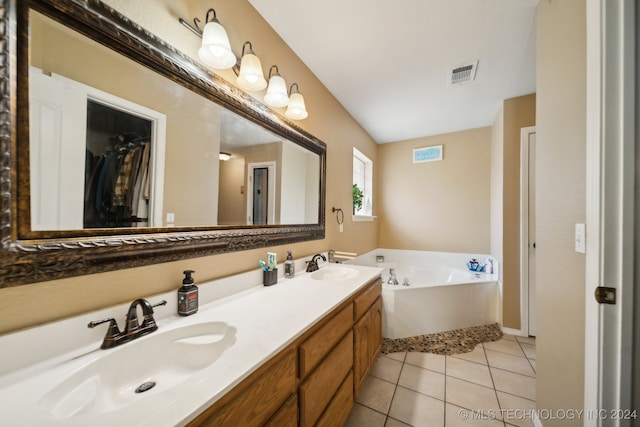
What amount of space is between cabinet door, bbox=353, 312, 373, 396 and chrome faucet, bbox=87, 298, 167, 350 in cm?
102

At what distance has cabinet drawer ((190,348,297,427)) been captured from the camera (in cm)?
56

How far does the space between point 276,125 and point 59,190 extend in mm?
1117

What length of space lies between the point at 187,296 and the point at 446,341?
243cm

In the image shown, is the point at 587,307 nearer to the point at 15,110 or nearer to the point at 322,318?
the point at 322,318

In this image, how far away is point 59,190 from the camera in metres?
0.68

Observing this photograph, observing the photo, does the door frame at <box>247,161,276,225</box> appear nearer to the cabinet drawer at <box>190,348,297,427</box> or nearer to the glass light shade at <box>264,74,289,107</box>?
the glass light shade at <box>264,74,289,107</box>

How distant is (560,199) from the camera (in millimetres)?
1104

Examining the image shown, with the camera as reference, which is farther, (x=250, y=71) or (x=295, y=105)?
(x=295, y=105)

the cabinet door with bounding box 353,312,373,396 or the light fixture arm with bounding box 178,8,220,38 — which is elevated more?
the light fixture arm with bounding box 178,8,220,38

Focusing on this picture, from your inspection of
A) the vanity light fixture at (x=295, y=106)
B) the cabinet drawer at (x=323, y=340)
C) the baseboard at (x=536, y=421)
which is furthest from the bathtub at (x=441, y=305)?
the vanity light fixture at (x=295, y=106)

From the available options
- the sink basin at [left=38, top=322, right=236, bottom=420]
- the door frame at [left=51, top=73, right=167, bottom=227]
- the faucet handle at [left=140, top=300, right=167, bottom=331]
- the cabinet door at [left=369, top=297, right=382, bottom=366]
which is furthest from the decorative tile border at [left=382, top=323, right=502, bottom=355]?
the door frame at [left=51, top=73, right=167, bottom=227]

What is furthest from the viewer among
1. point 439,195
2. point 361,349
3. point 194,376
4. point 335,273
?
point 439,195

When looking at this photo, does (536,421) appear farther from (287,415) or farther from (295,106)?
(295,106)

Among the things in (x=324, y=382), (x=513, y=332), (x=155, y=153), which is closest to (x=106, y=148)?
(x=155, y=153)
